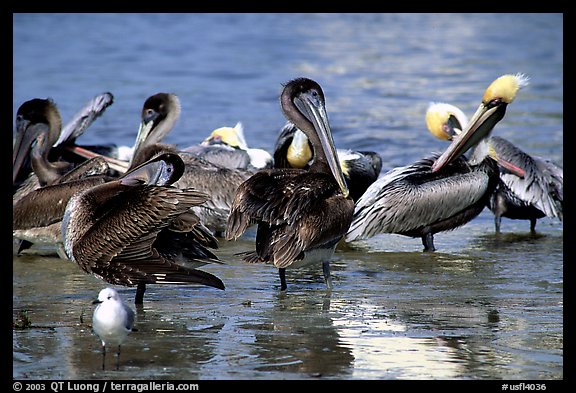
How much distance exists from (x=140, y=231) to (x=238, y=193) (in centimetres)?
73

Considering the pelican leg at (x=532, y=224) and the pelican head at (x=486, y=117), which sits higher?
the pelican head at (x=486, y=117)

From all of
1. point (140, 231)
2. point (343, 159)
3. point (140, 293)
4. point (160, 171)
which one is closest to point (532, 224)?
point (343, 159)

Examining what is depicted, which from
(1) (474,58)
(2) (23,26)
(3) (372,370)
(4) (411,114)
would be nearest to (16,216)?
(3) (372,370)

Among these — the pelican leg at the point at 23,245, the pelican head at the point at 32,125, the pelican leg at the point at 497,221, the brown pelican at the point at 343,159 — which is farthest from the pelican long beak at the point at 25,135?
the pelican leg at the point at 497,221

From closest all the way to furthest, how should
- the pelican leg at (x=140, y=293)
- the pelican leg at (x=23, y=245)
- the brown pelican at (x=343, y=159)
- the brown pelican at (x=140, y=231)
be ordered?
the brown pelican at (x=140, y=231) < the pelican leg at (x=140, y=293) < the pelican leg at (x=23, y=245) < the brown pelican at (x=343, y=159)

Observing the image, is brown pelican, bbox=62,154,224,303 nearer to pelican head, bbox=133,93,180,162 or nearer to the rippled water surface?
the rippled water surface

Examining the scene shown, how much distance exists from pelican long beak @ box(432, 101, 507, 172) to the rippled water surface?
0.69 metres

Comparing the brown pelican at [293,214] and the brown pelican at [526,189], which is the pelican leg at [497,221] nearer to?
the brown pelican at [526,189]

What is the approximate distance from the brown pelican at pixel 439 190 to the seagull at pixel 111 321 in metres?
3.28

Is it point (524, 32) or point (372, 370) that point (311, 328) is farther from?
point (524, 32)

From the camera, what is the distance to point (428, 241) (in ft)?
25.2

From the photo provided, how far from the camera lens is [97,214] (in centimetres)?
573

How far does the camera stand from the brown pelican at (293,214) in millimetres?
5836

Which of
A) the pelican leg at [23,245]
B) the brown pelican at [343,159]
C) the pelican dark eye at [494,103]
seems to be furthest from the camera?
the brown pelican at [343,159]
